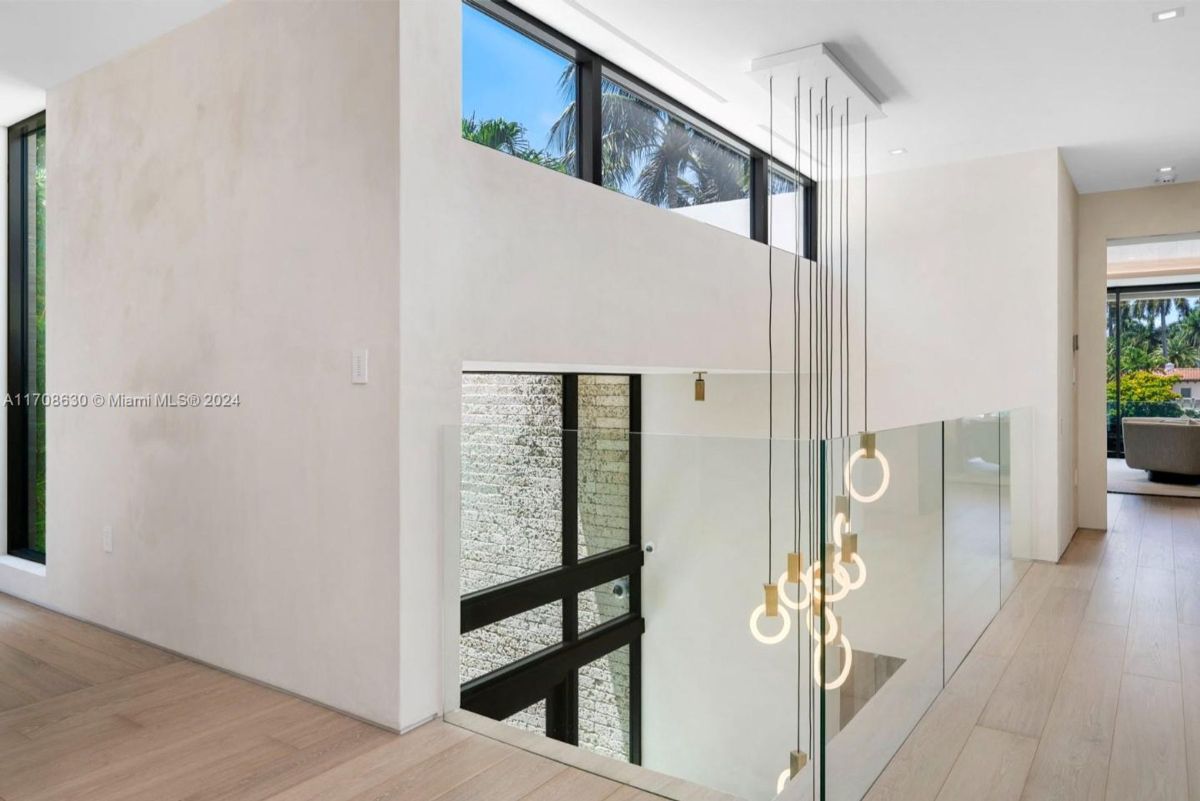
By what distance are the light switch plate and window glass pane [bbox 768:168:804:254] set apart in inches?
146

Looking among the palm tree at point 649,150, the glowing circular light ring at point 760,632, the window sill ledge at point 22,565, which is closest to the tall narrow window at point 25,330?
the window sill ledge at point 22,565

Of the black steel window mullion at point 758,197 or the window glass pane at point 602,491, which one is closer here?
the window glass pane at point 602,491

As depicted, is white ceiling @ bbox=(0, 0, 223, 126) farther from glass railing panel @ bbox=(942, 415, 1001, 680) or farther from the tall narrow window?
glass railing panel @ bbox=(942, 415, 1001, 680)

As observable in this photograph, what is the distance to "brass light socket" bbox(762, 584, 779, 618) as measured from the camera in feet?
6.98

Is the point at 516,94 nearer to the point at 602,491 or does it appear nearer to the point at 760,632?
the point at 602,491

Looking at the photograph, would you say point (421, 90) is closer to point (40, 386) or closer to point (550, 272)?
point (550, 272)

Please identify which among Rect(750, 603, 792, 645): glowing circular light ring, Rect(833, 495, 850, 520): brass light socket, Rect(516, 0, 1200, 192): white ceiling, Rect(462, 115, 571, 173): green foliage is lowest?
Rect(750, 603, 792, 645): glowing circular light ring

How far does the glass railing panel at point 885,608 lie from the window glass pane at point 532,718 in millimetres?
940

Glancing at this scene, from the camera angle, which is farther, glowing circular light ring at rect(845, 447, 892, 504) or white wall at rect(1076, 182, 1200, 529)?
white wall at rect(1076, 182, 1200, 529)

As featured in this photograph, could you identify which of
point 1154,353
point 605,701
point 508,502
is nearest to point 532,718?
point 605,701

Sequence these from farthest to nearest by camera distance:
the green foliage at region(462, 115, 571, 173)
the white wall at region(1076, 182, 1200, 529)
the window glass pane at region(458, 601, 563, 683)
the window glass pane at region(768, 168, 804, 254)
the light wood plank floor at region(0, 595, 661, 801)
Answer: the white wall at region(1076, 182, 1200, 529)
the window glass pane at region(768, 168, 804, 254)
the green foliage at region(462, 115, 571, 173)
the window glass pane at region(458, 601, 563, 683)
the light wood plank floor at region(0, 595, 661, 801)

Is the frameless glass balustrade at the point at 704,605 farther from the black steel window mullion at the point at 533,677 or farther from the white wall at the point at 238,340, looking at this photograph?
the white wall at the point at 238,340

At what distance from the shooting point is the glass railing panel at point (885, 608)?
2184 mm

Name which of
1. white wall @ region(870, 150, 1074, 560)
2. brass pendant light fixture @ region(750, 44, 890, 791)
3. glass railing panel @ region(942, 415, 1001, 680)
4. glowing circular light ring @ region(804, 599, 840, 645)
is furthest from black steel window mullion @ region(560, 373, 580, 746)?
white wall @ region(870, 150, 1074, 560)
